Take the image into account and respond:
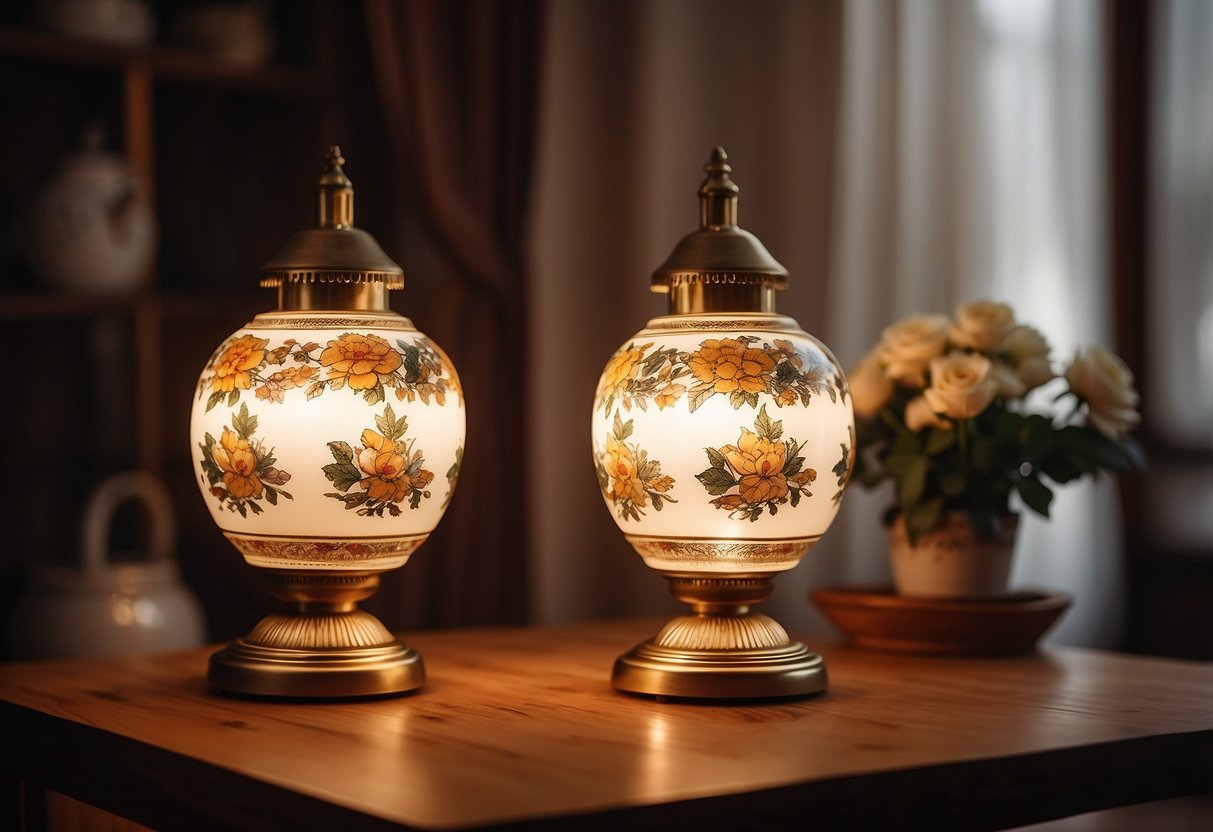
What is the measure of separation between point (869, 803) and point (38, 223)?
155cm

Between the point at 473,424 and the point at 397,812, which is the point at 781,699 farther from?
the point at 473,424

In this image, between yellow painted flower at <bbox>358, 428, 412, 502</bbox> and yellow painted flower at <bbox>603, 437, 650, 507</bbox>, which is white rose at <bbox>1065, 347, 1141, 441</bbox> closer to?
yellow painted flower at <bbox>603, 437, 650, 507</bbox>

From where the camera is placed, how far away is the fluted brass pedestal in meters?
1.14

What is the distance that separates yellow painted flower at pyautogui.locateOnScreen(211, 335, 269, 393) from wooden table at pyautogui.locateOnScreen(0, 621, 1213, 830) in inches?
9.4

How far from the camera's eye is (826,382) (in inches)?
44.9

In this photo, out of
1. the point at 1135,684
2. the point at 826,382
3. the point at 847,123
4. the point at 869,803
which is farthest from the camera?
the point at 847,123

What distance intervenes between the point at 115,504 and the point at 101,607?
174 mm

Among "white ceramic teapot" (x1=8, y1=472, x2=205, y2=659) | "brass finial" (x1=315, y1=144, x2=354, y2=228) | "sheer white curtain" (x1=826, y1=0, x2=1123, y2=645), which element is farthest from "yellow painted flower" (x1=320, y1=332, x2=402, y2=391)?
"sheer white curtain" (x1=826, y1=0, x2=1123, y2=645)

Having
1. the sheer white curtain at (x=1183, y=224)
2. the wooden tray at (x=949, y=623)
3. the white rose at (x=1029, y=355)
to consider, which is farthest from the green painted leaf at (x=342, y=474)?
the sheer white curtain at (x=1183, y=224)

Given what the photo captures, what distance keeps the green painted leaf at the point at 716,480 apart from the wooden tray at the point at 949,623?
390mm

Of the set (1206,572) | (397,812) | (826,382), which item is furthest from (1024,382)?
(1206,572)

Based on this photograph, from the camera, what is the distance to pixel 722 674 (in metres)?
1.14

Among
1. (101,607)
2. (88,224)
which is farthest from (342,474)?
(88,224)

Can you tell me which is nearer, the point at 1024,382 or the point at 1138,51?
the point at 1024,382
